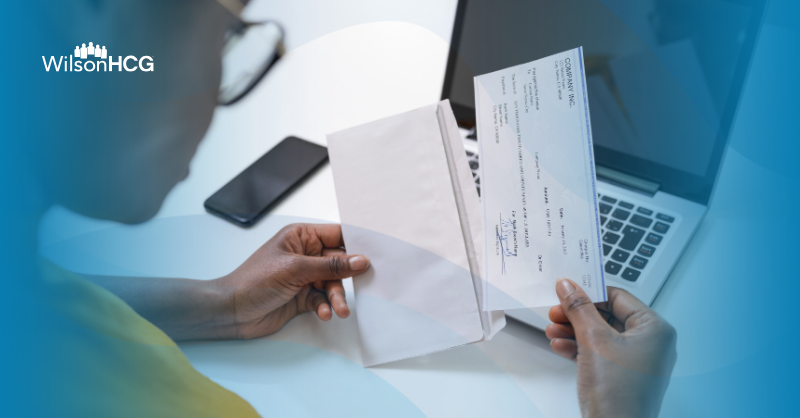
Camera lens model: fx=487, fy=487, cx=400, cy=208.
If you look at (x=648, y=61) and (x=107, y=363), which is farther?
(x=648, y=61)

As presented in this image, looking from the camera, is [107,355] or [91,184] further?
[91,184]

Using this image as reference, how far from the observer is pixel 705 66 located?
49 cm

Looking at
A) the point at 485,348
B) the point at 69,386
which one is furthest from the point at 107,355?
the point at 485,348

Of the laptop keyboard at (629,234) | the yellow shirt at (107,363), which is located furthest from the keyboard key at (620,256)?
the yellow shirt at (107,363)

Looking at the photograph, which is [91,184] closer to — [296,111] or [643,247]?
[296,111]

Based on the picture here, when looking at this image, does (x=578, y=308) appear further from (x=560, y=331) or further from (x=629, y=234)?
(x=629, y=234)

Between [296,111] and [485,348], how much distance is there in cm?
51

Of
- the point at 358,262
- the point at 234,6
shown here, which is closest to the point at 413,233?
the point at 358,262

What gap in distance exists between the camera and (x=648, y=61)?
523mm

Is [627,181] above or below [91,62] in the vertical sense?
below

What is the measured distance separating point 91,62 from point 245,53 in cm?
29

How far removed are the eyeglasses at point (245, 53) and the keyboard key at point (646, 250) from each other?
54 centimetres

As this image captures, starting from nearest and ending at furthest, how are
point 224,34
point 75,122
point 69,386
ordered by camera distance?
point 69,386, point 75,122, point 224,34

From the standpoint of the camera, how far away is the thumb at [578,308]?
38cm
